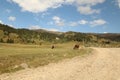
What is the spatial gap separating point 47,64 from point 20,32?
442 feet

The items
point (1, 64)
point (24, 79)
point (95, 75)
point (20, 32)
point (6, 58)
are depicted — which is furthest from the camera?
point (20, 32)

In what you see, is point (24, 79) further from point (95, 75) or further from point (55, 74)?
point (95, 75)

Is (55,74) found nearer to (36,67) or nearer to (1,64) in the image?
(36,67)

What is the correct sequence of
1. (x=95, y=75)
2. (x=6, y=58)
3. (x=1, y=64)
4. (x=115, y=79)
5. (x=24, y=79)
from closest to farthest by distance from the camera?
(x=24, y=79) < (x=115, y=79) < (x=95, y=75) < (x=1, y=64) < (x=6, y=58)

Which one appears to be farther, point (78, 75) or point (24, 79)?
point (78, 75)

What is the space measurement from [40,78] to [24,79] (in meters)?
1.00

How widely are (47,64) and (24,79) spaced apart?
274 inches

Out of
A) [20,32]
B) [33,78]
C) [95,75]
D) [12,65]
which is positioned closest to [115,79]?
[95,75]

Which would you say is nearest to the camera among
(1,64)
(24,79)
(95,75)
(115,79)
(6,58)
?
(24,79)

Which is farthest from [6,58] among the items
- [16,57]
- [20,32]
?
[20,32]

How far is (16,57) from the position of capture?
21.8 m

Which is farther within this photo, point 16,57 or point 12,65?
point 16,57

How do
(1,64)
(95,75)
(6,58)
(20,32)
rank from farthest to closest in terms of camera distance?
(20,32) < (6,58) < (1,64) < (95,75)

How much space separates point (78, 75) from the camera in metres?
16.2
